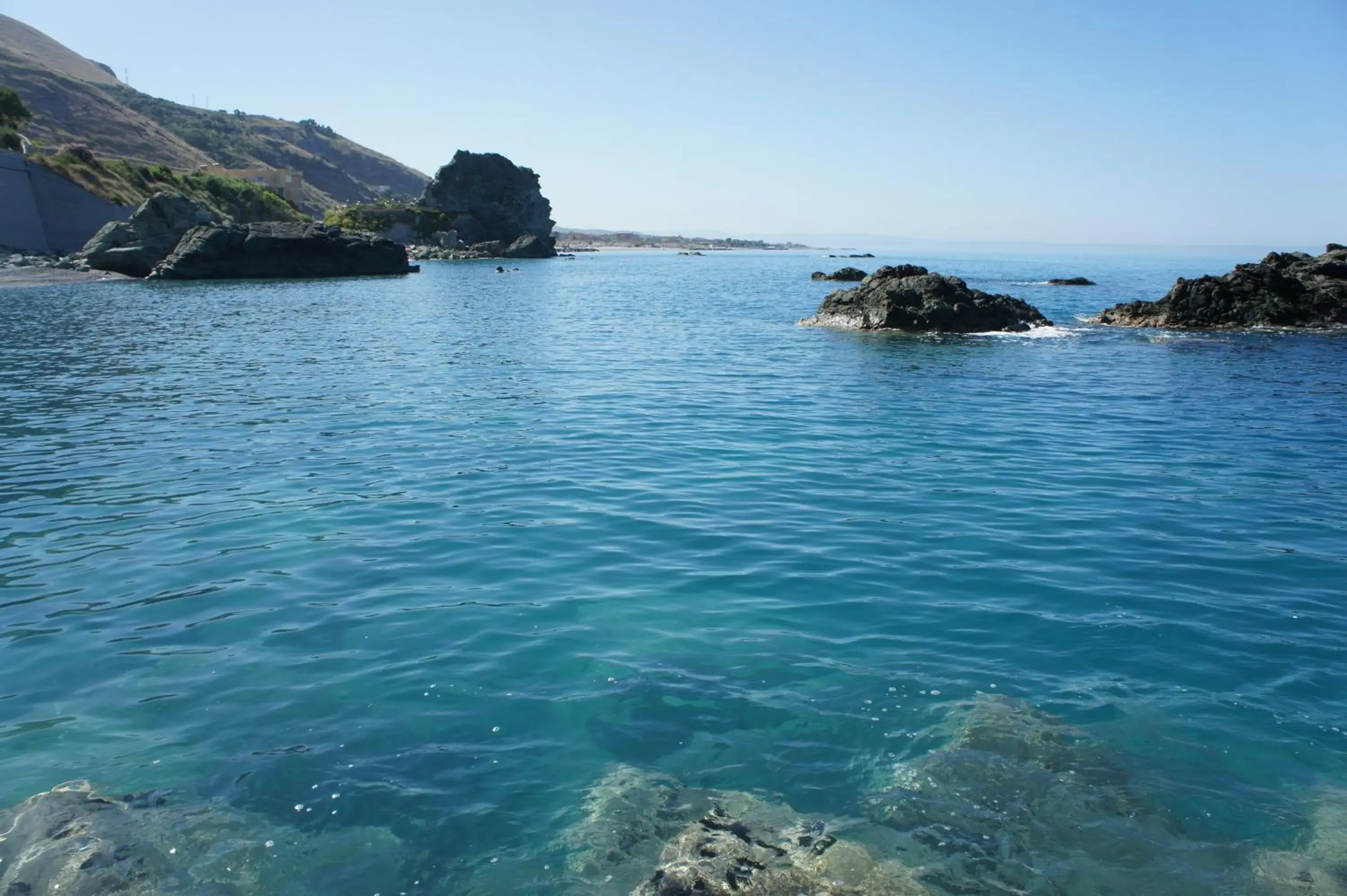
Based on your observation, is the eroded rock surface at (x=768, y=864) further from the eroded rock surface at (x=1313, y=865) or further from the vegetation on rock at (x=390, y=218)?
the vegetation on rock at (x=390, y=218)

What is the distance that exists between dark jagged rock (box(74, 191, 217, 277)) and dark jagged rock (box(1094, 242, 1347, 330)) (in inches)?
2716

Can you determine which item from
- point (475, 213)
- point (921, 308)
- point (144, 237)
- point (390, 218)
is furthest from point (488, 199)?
point (921, 308)

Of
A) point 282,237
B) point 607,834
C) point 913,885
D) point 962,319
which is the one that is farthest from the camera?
point 282,237

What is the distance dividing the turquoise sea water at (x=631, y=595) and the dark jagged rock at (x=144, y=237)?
52583 mm

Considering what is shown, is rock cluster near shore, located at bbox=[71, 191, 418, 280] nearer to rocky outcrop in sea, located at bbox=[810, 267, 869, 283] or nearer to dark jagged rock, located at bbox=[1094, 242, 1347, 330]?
rocky outcrop in sea, located at bbox=[810, 267, 869, 283]

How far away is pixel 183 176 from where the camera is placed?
4126 inches

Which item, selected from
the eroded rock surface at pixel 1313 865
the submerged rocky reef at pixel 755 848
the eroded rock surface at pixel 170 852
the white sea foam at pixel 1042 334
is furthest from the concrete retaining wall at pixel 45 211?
the eroded rock surface at pixel 1313 865

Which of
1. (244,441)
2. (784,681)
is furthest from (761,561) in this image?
(244,441)

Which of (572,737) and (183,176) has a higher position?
(183,176)

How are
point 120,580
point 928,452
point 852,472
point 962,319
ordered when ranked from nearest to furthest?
point 120,580 → point 852,472 → point 928,452 → point 962,319

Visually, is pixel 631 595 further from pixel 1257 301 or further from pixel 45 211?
pixel 45 211

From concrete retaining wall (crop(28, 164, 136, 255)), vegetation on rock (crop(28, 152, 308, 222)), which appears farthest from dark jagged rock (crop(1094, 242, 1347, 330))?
vegetation on rock (crop(28, 152, 308, 222))

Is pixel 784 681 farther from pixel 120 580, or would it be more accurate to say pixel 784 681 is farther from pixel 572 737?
pixel 120 580

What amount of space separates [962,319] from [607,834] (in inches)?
1478
